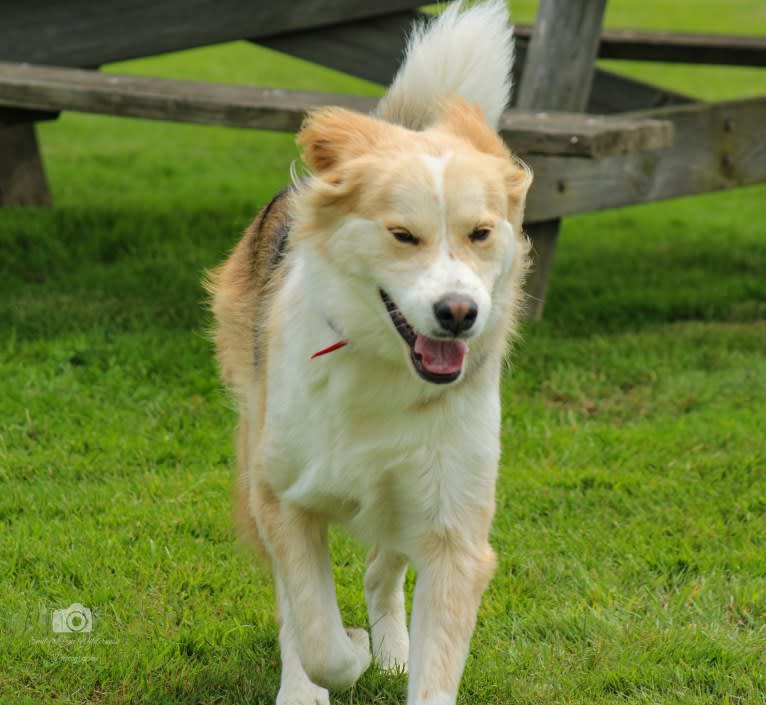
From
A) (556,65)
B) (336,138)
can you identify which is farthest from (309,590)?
(556,65)

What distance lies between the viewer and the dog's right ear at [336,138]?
3010 millimetres

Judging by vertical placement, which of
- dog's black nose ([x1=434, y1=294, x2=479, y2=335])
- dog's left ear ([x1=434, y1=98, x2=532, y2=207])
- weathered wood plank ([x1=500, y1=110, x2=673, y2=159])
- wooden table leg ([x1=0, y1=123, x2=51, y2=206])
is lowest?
wooden table leg ([x1=0, y1=123, x2=51, y2=206])

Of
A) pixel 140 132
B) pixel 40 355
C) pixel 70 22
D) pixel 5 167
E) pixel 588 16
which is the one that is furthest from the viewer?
pixel 140 132

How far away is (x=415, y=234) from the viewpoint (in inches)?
109

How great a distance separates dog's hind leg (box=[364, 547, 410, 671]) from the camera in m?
3.55

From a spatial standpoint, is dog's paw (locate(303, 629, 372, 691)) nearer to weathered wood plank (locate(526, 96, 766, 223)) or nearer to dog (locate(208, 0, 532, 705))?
dog (locate(208, 0, 532, 705))

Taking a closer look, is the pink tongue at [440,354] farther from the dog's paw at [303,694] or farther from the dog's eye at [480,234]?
the dog's paw at [303,694]

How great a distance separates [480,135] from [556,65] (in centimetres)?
317

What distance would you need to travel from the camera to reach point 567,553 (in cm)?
412

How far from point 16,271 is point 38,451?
233 cm

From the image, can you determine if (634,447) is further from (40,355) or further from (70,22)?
(70,22)

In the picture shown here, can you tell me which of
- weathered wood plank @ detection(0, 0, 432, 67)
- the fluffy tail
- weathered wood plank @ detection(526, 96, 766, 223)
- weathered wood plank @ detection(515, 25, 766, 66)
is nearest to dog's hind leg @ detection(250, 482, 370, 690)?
the fluffy tail

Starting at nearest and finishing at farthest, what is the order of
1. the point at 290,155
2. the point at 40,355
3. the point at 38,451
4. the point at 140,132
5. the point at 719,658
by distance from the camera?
the point at 719,658 → the point at 38,451 → the point at 40,355 → the point at 290,155 → the point at 140,132

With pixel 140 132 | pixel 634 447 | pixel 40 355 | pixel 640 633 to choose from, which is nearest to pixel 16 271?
pixel 40 355
